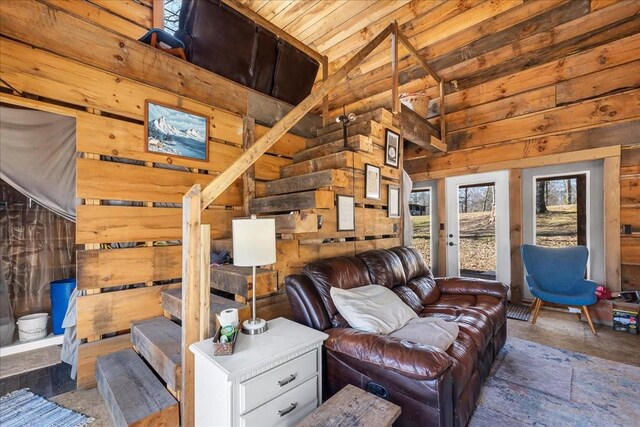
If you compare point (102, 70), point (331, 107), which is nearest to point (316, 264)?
point (102, 70)

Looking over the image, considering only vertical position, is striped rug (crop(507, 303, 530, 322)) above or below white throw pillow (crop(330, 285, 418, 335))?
below

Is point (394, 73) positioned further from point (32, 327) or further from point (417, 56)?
point (32, 327)

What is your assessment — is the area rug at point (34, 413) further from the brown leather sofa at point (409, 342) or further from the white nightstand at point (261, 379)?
the brown leather sofa at point (409, 342)

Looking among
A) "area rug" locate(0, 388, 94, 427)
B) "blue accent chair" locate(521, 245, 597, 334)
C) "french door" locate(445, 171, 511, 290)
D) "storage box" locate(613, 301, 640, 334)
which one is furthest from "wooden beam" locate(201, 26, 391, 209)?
"storage box" locate(613, 301, 640, 334)

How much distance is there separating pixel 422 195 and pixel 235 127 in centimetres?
345

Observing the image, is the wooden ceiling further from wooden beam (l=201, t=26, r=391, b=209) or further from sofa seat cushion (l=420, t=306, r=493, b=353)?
sofa seat cushion (l=420, t=306, r=493, b=353)

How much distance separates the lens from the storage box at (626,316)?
289cm

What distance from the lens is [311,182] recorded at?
8.05ft

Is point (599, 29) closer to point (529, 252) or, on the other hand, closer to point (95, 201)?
point (529, 252)

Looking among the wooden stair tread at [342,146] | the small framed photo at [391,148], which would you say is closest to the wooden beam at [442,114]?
the small framed photo at [391,148]

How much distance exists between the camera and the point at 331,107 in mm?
5480

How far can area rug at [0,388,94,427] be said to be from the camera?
1683 mm

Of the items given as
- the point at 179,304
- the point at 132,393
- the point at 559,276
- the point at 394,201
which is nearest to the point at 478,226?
the point at 559,276

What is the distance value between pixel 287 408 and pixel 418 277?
6.56 ft
